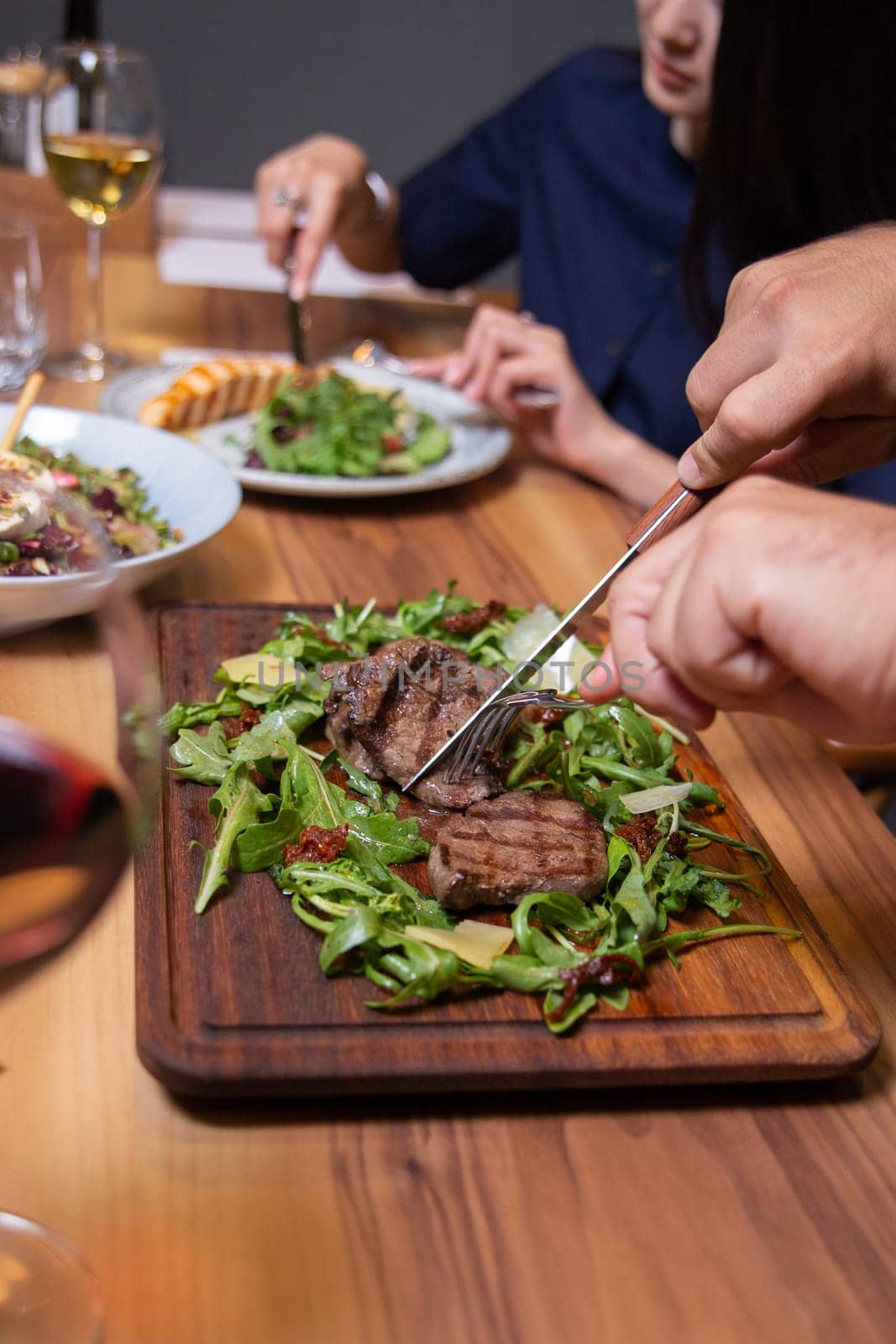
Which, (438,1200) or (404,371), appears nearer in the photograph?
(438,1200)

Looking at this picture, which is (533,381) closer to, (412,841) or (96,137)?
(96,137)

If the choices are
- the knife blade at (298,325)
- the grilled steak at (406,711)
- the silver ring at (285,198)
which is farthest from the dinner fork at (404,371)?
the grilled steak at (406,711)

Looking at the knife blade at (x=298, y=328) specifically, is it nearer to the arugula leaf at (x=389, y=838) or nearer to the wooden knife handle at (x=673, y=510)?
the wooden knife handle at (x=673, y=510)

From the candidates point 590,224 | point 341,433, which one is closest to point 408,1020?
point 341,433

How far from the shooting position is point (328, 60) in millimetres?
5664

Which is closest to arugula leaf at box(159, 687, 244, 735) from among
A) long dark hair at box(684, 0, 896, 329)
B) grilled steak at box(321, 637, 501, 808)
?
grilled steak at box(321, 637, 501, 808)

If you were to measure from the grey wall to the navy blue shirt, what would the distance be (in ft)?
9.41

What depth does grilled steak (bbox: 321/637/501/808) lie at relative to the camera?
50.7 inches

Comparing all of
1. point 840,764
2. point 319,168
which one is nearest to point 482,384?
point 319,168

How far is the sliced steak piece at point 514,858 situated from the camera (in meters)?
1.09

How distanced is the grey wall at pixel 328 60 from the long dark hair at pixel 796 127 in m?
3.93

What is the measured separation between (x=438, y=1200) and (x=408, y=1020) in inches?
5.6

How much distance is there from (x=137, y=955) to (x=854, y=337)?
0.89 metres

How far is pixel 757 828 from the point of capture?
1.34m
